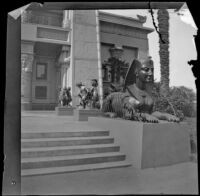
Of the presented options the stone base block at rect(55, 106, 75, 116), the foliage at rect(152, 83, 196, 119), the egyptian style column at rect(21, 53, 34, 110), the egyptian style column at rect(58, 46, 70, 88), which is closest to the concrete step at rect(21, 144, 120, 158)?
the egyptian style column at rect(21, 53, 34, 110)

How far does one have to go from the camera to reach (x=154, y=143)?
4266 mm

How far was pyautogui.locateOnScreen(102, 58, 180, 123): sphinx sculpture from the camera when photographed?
16.0 feet

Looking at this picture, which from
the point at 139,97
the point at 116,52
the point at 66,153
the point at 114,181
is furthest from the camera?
the point at 116,52

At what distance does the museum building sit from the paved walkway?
1.10 meters

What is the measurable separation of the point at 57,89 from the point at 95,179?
3.08 meters

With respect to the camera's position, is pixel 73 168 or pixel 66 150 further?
pixel 66 150

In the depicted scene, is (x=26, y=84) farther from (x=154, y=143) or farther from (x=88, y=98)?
(x=88, y=98)

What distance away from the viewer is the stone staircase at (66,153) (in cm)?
372

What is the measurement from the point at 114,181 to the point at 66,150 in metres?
1.00

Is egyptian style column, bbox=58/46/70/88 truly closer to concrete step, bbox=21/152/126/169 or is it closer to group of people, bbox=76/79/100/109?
group of people, bbox=76/79/100/109

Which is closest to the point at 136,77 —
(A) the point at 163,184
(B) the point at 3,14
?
(A) the point at 163,184

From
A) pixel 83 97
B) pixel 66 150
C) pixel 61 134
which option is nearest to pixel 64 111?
pixel 83 97

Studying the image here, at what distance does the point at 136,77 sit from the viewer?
5191mm

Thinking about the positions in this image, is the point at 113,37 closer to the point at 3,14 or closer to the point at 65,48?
the point at 65,48
